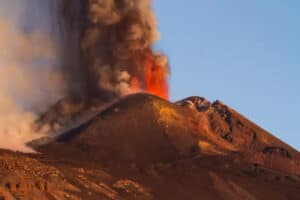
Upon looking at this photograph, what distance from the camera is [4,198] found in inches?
3255

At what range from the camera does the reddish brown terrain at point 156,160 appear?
9544 centimetres

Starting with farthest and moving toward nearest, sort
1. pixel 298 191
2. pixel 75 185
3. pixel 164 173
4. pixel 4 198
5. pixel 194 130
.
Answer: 1. pixel 194 130
2. pixel 298 191
3. pixel 164 173
4. pixel 75 185
5. pixel 4 198

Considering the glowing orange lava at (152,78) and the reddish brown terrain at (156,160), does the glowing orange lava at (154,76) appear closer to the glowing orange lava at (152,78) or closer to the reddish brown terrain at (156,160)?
the glowing orange lava at (152,78)

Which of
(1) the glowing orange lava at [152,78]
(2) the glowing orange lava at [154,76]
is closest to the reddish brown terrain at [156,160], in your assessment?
(2) the glowing orange lava at [154,76]

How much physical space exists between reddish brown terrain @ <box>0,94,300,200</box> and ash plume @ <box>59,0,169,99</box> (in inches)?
255

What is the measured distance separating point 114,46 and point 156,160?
90.4 feet

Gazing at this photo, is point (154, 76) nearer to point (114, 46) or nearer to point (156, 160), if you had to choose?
point (114, 46)

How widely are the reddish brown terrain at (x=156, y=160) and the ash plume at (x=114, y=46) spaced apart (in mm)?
6490

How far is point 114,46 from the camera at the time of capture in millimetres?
141500

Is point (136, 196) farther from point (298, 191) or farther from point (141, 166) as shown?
point (298, 191)

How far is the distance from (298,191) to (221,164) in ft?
32.7

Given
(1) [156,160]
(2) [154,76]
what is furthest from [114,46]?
(1) [156,160]

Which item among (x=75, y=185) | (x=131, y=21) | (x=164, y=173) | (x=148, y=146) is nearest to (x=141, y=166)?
(x=164, y=173)

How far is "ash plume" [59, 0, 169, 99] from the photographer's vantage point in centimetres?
13900
